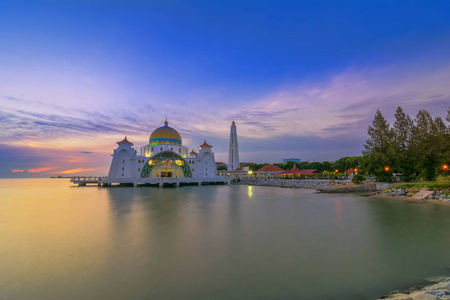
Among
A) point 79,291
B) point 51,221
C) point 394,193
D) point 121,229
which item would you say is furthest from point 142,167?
point 79,291

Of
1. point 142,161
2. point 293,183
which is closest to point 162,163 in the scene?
point 142,161

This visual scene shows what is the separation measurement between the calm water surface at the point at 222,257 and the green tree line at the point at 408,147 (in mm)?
14907

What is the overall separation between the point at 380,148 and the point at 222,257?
27.1 m

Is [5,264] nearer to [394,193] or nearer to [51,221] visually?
[51,221]

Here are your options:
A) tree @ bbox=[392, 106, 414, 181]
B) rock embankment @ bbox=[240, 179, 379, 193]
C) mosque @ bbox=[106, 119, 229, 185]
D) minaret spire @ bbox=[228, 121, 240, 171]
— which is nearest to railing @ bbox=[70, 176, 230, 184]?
mosque @ bbox=[106, 119, 229, 185]

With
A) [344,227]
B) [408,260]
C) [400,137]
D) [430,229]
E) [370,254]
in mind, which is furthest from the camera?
[400,137]

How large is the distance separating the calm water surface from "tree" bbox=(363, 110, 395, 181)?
15393 mm

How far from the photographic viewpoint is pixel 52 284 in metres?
5.26

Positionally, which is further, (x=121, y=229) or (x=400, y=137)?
(x=400, y=137)

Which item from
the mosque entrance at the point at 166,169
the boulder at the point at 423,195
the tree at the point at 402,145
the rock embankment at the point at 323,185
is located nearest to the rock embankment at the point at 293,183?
the rock embankment at the point at 323,185

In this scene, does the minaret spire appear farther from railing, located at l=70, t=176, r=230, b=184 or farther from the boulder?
the boulder

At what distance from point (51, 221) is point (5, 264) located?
266 inches

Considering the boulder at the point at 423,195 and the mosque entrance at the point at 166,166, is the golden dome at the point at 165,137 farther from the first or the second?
the boulder at the point at 423,195

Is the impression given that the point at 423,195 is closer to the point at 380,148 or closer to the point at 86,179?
the point at 380,148
